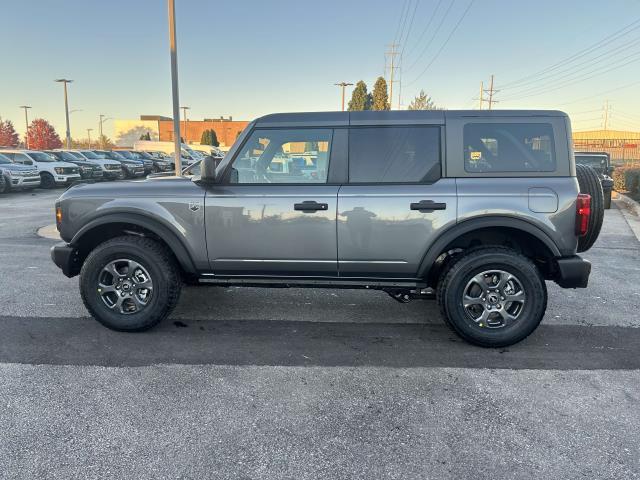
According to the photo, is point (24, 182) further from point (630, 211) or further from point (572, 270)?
point (630, 211)

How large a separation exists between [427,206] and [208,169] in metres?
1.84

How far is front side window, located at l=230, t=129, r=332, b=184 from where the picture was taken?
3998 millimetres

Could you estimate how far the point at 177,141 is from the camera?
34.6ft

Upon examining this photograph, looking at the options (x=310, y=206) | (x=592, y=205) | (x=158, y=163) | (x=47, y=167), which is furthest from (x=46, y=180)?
(x=592, y=205)

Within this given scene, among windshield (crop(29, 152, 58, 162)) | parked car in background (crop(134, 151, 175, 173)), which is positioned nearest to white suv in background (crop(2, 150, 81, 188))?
windshield (crop(29, 152, 58, 162))

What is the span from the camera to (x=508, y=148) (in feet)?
12.5

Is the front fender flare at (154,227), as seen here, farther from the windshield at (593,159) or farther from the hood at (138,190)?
the windshield at (593,159)

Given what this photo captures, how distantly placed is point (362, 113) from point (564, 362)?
261 centimetres

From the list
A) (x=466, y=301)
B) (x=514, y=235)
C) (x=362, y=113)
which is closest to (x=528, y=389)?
(x=466, y=301)

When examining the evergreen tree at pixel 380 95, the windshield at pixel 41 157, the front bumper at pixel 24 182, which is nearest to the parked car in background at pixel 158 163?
the windshield at pixel 41 157

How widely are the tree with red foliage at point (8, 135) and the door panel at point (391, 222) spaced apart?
110 meters

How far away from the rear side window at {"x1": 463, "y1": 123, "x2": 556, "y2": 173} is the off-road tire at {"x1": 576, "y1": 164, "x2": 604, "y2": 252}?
51 centimetres

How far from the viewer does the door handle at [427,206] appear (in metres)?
3.76

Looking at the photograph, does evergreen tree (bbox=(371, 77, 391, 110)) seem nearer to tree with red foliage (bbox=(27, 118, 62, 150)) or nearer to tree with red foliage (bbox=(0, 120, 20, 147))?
tree with red foliage (bbox=(27, 118, 62, 150))
